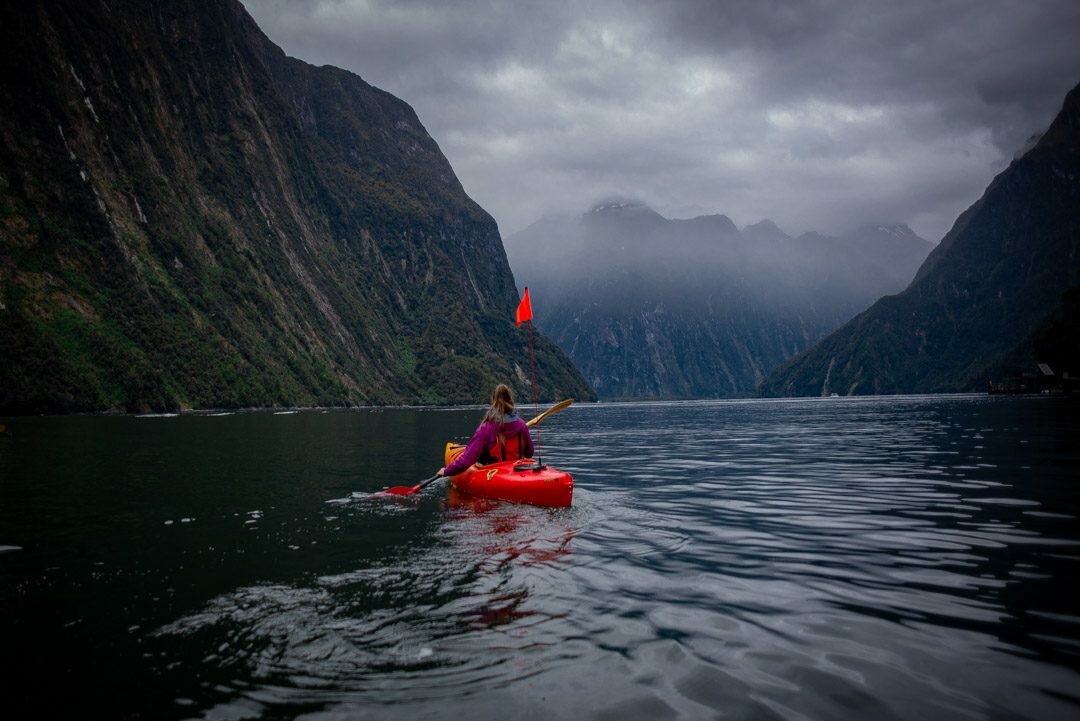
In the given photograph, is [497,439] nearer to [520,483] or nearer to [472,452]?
[472,452]

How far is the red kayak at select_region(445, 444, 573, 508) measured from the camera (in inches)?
585

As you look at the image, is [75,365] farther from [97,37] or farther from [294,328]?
[97,37]

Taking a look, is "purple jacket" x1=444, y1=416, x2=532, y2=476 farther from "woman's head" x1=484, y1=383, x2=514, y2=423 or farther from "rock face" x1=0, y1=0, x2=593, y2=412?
"rock face" x1=0, y1=0, x2=593, y2=412

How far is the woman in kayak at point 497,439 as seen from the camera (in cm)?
1670

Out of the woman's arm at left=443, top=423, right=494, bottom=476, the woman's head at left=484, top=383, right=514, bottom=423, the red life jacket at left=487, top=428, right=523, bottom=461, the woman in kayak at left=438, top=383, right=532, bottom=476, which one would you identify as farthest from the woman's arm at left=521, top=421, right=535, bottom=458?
the woman's arm at left=443, top=423, right=494, bottom=476

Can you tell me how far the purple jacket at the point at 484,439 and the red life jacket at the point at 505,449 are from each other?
0.07 metres

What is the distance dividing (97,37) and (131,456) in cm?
20014

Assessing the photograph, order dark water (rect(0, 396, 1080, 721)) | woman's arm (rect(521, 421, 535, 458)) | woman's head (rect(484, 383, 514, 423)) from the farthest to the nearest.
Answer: woman's arm (rect(521, 421, 535, 458)) < woman's head (rect(484, 383, 514, 423)) < dark water (rect(0, 396, 1080, 721))

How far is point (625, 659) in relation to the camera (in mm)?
6090

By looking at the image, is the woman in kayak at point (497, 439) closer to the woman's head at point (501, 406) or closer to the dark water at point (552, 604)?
the woman's head at point (501, 406)

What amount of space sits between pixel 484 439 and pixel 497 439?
41 cm

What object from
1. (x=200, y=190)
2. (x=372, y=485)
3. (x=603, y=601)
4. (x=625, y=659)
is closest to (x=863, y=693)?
(x=625, y=659)

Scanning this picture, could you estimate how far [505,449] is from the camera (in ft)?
56.8

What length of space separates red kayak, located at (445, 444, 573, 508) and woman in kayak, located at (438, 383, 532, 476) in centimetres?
45
